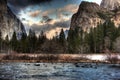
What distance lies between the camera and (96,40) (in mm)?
189250

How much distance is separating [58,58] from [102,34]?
192 feet

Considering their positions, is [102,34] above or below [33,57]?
above

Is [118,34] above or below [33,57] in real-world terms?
above

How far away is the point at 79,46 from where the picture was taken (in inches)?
7613

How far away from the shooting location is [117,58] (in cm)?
12556

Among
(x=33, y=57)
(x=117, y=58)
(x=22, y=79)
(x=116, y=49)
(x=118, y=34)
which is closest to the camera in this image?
(x=22, y=79)

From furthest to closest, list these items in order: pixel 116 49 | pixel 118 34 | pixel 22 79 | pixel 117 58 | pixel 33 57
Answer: pixel 118 34, pixel 116 49, pixel 33 57, pixel 117 58, pixel 22 79

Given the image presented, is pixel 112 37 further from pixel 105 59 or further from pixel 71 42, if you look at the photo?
pixel 105 59

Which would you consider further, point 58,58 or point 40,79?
point 58,58

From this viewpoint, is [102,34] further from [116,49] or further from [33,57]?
[33,57]

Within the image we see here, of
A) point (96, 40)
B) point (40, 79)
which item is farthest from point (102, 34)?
point (40, 79)

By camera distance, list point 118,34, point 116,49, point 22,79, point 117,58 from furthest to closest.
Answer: point 118,34, point 116,49, point 117,58, point 22,79

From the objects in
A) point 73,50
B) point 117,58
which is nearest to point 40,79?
point 117,58

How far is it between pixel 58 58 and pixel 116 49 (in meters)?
46.9
